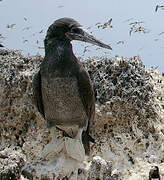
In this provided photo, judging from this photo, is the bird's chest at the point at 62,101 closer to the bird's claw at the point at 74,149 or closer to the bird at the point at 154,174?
the bird's claw at the point at 74,149

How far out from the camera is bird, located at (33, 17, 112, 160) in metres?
3.37

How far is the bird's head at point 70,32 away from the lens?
339 cm

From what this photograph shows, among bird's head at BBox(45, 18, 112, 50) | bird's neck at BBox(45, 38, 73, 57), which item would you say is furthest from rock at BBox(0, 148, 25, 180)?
bird's head at BBox(45, 18, 112, 50)

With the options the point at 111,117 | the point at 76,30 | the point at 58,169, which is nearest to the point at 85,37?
the point at 76,30

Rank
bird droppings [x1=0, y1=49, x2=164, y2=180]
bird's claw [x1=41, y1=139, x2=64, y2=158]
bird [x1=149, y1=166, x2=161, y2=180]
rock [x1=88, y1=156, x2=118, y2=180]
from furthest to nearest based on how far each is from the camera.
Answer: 1. bird droppings [x1=0, y1=49, x2=164, y2=180]
2. bird [x1=149, y1=166, x2=161, y2=180]
3. rock [x1=88, y1=156, x2=118, y2=180]
4. bird's claw [x1=41, y1=139, x2=64, y2=158]

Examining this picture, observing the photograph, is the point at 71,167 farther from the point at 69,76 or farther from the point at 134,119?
the point at 134,119

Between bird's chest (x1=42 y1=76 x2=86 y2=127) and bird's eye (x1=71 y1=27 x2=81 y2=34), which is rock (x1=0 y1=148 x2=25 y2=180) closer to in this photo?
bird's chest (x1=42 y1=76 x2=86 y2=127)

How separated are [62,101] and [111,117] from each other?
7.18 feet

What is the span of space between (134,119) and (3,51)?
2.55 m

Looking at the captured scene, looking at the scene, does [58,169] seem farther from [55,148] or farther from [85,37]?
[85,37]

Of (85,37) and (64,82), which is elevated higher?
(85,37)

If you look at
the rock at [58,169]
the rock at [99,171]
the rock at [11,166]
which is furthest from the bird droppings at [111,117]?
the rock at [58,169]

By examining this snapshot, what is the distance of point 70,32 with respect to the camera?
3406 millimetres

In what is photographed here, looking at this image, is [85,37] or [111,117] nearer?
[85,37]
